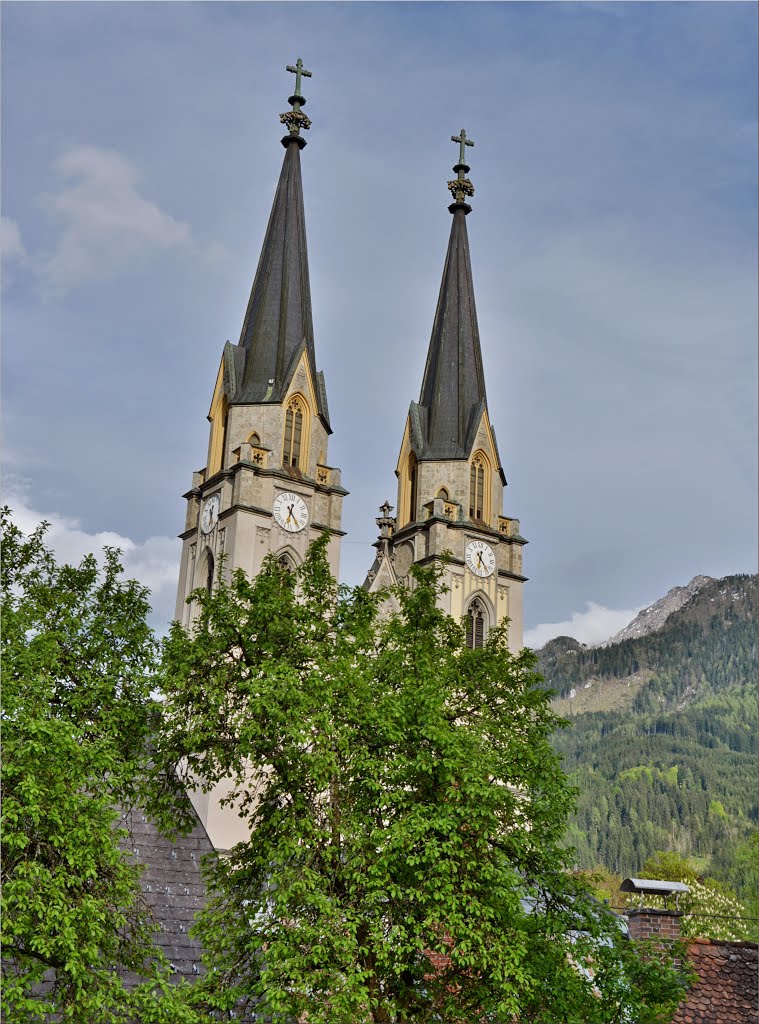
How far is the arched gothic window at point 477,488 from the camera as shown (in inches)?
2219

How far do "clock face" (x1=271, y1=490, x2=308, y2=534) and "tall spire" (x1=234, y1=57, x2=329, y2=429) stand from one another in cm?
412

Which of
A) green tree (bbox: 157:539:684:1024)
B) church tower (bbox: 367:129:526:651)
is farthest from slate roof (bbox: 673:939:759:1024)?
church tower (bbox: 367:129:526:651)

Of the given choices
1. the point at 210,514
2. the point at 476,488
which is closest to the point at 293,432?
the point at 210,514

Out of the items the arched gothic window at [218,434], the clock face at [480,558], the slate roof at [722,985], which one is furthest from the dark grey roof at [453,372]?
the slate roof at [722,985]

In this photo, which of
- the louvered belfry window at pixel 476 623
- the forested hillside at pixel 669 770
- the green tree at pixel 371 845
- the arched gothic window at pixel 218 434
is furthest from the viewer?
the forested hillside at pixel 669 770

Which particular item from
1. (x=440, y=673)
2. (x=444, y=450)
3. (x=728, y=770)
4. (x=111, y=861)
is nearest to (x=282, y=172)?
(x=444, y=450)

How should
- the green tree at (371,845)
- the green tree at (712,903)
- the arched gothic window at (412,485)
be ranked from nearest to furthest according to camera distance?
the green tree at (371,845)
the arched gothic window at (412,485)
the green tree at (712,903)

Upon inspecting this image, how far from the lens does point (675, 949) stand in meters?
19.1

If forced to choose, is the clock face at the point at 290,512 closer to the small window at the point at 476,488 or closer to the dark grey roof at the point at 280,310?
the dark grey roof at the point at 280,310

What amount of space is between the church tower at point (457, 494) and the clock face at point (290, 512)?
15.1 feet

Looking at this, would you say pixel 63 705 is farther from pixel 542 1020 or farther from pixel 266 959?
pixel 542 1020

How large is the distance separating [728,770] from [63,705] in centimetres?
14071

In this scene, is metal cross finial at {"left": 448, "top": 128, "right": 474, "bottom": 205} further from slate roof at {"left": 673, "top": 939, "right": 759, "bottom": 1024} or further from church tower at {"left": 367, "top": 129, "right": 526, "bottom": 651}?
slate roof at {"left": 673, "top": 939, "right": 759, "bottom": 1024}

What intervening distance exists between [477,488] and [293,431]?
9.19 meters
